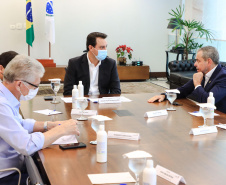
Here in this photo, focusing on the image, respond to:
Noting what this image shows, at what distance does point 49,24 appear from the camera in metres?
Answer: 8.66

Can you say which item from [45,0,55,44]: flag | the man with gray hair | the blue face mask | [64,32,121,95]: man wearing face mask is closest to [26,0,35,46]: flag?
[45,0,55,44]: flag

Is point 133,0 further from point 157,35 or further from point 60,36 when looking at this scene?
point 60,36

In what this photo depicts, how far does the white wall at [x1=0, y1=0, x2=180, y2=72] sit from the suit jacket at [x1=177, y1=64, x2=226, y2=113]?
242 inches

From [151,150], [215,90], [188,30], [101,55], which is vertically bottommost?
[151,150]

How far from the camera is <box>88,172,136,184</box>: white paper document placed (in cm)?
160

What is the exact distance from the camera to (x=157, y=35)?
32.9 feet

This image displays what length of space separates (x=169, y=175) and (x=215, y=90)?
1945 millimetres

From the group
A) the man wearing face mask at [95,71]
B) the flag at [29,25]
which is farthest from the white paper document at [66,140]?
the flag at [29,25]

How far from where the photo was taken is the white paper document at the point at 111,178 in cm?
160

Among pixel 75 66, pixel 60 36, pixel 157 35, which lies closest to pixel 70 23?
pixel 60 36

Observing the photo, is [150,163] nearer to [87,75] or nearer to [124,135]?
[124,135]

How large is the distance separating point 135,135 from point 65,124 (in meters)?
0.44

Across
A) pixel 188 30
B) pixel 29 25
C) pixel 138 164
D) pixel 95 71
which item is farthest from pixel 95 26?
pixel 138 164

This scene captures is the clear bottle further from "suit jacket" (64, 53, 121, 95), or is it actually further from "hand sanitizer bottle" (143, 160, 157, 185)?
"suit jacket" (64, 53, 121, 95)
